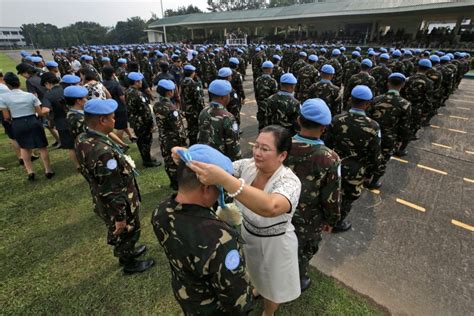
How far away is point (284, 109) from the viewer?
498cm

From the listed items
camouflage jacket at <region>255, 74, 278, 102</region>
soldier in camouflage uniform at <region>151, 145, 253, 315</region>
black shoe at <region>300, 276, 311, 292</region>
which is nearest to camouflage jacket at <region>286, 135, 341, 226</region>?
black shoe at <region>300, 276, 311, 292</region>

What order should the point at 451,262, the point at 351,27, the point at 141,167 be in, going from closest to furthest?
the point at 451,262 < the point at 141,167 < the point at 351,27

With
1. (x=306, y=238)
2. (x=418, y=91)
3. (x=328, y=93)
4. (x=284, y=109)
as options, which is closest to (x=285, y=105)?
(x=284, y=109)

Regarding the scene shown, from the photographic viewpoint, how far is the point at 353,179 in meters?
3.57

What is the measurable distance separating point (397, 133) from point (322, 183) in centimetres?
344

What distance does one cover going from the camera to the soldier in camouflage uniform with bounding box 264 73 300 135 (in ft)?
16.0

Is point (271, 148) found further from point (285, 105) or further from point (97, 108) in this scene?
point (285, 105)

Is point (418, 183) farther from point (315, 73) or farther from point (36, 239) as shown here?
point (36, 239)

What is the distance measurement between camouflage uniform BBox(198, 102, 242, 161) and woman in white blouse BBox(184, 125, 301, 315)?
1.62 m

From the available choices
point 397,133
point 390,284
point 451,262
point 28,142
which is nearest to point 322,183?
point 390,284

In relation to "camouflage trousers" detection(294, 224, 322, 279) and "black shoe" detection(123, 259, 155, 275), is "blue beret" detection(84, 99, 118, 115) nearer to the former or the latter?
"black shoe" detection(123, 259, 155, 275)

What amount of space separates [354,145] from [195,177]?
8.96 ft

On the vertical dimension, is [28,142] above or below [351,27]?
below

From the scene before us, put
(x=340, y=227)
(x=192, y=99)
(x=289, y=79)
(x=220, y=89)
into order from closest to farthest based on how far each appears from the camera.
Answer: (x=220, y=89), (x=340, y=227), (x=289, y=79), (x=192, y=99)
